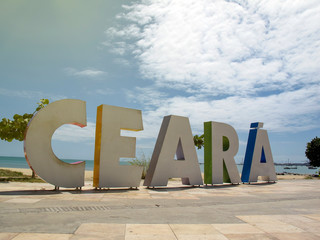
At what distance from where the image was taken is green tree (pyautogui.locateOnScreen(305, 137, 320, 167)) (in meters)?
39.8

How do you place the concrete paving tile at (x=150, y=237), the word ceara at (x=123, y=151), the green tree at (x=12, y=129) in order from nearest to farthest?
the concrete paving tile at (x=150, y=237) < the word ceara at (x=123, y=151) < the green tree at (x=12, y=129)

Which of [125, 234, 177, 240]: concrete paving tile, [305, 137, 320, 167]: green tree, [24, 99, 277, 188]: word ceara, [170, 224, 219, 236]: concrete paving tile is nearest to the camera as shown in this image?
[125, 234, 177, 240]: concrete paving tile

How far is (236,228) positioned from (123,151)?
676 centimetres

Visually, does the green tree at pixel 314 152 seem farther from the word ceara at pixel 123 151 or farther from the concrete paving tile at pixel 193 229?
the concrete paving tile at pixel 193 229

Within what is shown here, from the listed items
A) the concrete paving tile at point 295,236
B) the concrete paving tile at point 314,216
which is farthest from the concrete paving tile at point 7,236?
the concrete paving tile at point 314,216

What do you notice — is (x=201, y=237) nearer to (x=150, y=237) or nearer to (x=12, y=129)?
(x=150, y=237)

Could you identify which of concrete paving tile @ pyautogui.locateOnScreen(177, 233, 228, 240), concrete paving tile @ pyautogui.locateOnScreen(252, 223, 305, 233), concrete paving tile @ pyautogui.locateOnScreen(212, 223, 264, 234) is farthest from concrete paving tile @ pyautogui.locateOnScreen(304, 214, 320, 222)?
concrete paving tile @ pyautogui.locateOnScreen(177, 233, 228, 240)

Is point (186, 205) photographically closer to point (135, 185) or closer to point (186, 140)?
point (135, 185)

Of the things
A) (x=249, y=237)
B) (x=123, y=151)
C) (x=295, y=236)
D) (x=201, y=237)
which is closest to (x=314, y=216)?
(x=295, y=236)

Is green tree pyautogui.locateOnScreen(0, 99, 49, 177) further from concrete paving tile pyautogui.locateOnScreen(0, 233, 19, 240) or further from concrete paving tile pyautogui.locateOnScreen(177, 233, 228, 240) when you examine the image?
concrete paving tile pyautogui.locateOnScreen(177, 233, 228, 240)

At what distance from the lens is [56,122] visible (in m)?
9.89

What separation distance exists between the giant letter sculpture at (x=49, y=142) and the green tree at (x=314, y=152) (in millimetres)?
40380

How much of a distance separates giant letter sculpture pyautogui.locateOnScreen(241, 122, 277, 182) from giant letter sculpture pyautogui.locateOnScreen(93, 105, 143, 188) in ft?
25.0

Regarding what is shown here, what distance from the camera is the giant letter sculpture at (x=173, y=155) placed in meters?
12.0
